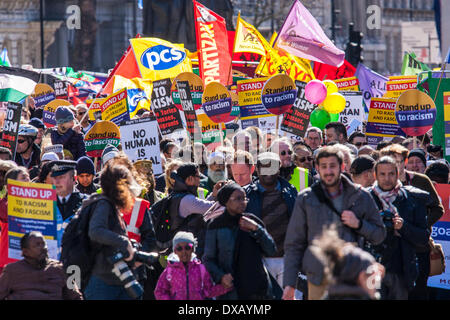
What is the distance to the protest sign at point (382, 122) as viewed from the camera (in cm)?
1391

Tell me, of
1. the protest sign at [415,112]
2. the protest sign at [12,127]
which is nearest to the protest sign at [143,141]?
the protest sign at [12,127]

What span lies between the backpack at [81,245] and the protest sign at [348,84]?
10343 mm

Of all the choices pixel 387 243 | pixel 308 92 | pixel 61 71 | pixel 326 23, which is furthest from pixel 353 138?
pixel 326 23

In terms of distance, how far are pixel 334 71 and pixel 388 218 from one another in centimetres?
1284

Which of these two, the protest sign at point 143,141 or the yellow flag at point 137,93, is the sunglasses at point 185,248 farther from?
the yellow flag at point 137,93

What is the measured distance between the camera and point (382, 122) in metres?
14.0

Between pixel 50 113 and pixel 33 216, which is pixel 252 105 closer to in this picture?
pixel 50 113

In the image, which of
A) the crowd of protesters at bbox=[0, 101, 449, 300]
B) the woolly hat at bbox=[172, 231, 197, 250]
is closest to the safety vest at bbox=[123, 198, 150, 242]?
the crowd of protesters at bbox=[0, 101, 449, 300]

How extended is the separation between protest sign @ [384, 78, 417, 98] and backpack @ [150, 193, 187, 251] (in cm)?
916

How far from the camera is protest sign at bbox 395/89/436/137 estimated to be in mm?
12477

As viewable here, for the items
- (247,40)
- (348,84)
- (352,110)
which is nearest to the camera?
(352,110)

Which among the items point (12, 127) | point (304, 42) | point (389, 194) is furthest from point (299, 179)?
point (304, 42)

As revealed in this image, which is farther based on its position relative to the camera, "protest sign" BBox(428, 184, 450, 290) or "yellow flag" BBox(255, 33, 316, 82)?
"yellow flag" BBox(255, 33, 316, 82)

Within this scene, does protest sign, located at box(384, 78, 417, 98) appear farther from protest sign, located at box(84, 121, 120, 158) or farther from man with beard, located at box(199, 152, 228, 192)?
man with beard, located at box(199, 152, 228, 192)
